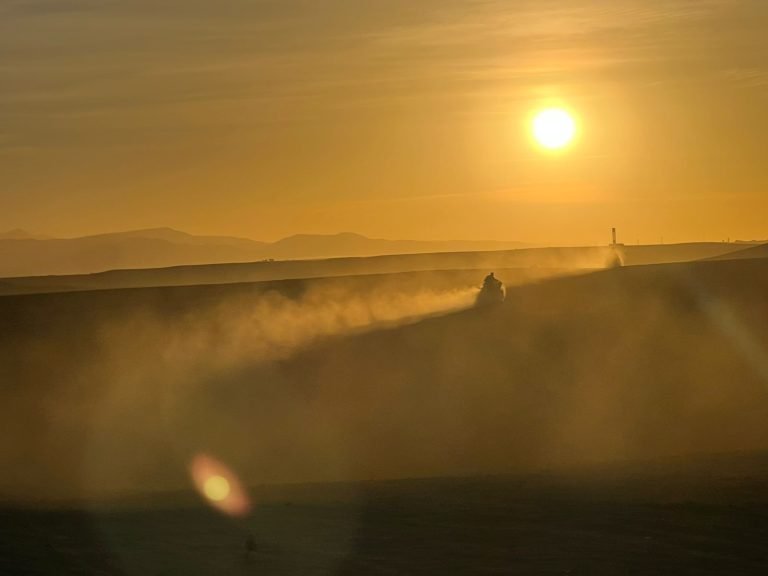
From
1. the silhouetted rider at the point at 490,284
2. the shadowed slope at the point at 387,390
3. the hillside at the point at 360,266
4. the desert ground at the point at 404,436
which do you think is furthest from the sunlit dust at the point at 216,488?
the hillside at the point at 360,266

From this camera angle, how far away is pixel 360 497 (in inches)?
786

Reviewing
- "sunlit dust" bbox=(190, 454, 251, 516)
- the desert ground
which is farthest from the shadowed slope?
"sunlit dust" bbox=(190, 454, 251, 516)

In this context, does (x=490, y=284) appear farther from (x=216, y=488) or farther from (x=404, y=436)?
(x=216, y=488)

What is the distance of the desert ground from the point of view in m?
17.1

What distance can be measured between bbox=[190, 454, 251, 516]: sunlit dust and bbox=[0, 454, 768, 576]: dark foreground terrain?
0.25 m

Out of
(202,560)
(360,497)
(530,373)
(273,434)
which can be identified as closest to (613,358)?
(530,373)

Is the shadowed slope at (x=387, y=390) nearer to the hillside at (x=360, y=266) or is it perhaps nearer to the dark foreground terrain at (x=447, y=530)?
the dark foreground terrain at (x=447, y=530)

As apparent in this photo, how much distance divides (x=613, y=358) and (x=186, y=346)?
434 inches

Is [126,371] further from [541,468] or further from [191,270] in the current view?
[191,270]

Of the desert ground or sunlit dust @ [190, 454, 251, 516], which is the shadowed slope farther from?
sunlit dust @ [190, 454, 251, 516]

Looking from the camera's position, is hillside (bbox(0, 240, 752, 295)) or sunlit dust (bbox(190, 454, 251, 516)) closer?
sunlit dust (bbox(190, 454, 251, 516))

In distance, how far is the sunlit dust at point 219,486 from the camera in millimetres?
19594

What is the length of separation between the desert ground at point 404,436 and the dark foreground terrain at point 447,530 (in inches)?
1.9

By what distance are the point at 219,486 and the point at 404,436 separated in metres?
4.57
